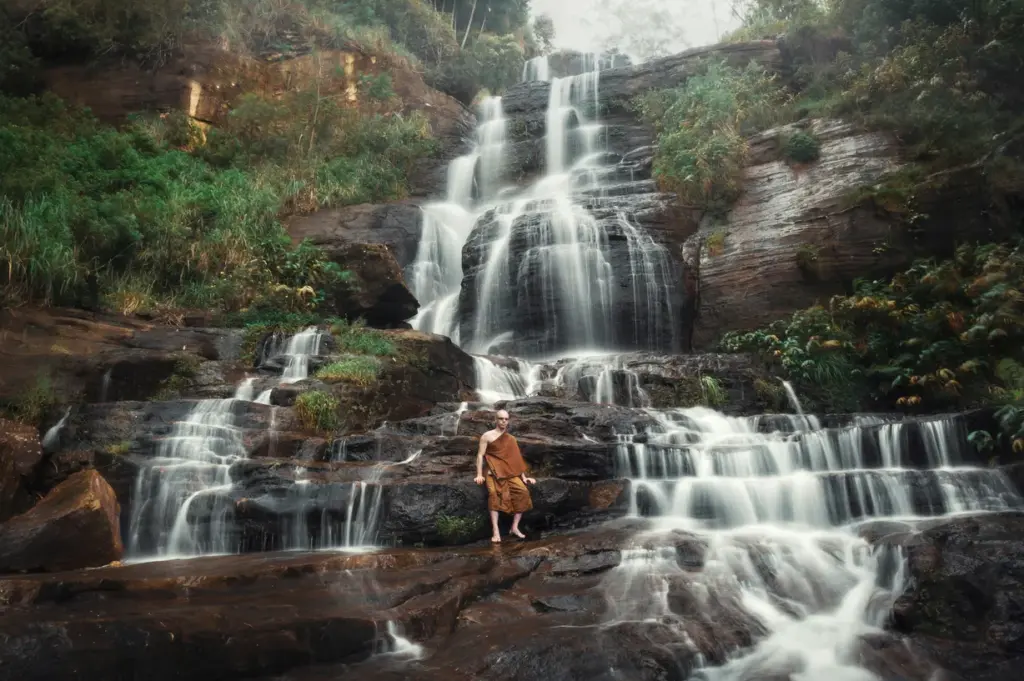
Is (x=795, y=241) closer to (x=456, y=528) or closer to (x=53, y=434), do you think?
Answer: (x=456, y=528)

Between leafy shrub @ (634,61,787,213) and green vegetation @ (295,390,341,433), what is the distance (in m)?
10.3

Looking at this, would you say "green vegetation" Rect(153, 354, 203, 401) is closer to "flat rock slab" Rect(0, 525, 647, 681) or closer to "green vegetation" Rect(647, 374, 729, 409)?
"flat rock slab" Rect(0, 525, 647, 681)

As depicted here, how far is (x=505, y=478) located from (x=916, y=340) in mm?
7695

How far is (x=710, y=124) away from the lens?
18312 mm

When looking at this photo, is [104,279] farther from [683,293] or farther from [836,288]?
[836,288]

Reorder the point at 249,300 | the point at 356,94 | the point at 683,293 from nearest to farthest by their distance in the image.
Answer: the point at 249,300 < the point at 683,293 < the point at 356,94

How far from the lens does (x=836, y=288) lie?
13195 millimetres

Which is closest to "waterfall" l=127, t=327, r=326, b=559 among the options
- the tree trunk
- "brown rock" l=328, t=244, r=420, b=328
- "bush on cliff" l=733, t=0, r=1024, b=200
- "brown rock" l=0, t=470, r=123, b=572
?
"brown rock" l=0, t=470, r=123, b=572

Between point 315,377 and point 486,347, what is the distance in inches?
212

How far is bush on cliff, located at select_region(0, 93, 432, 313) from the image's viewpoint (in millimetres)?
11172

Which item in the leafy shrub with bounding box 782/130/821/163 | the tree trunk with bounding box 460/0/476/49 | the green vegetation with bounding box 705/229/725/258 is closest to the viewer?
the green vegetation with bounding box 705/229/725/258

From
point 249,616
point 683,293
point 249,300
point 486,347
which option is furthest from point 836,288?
point 249,616

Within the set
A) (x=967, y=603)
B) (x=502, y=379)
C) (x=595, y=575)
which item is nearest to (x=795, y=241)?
(x=502, y=379)

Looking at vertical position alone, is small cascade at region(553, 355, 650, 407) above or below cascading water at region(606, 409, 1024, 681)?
above
